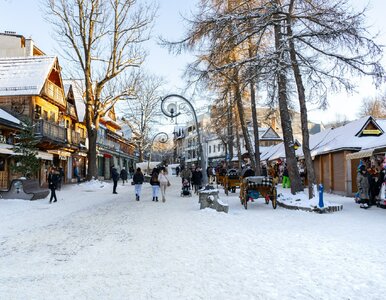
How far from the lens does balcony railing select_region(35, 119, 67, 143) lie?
86.5ft

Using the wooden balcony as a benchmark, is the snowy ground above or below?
below

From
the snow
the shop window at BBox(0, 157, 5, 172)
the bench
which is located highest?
the shop window at BBox(0, 157, 5, 172)

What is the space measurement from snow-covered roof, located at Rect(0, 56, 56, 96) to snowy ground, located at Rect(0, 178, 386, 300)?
60.8ft

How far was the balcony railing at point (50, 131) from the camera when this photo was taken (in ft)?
86.5

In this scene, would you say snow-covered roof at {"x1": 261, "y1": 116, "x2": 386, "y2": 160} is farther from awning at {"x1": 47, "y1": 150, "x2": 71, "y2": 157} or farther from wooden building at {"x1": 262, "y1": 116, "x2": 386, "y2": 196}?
awning at {"x1": 47, "y1": 150, "x2": 71, "y2": 157}

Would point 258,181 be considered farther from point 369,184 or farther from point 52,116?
point 52,116

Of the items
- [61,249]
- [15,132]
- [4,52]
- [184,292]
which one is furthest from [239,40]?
[4,52]

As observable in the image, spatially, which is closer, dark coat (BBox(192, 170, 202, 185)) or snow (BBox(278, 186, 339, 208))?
snow (BBox(278, 186, 339, 208))

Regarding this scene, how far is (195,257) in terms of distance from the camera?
6668mm

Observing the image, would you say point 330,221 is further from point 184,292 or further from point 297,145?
point 297,145

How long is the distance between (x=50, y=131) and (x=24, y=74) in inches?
212

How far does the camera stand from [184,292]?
15.7 ft

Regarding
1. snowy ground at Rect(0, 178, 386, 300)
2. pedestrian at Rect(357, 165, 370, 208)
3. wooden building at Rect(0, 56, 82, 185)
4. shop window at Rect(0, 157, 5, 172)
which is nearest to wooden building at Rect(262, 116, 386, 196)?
pedestrian at Rect(357, 165, 370, 208)

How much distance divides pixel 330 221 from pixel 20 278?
815 cm
